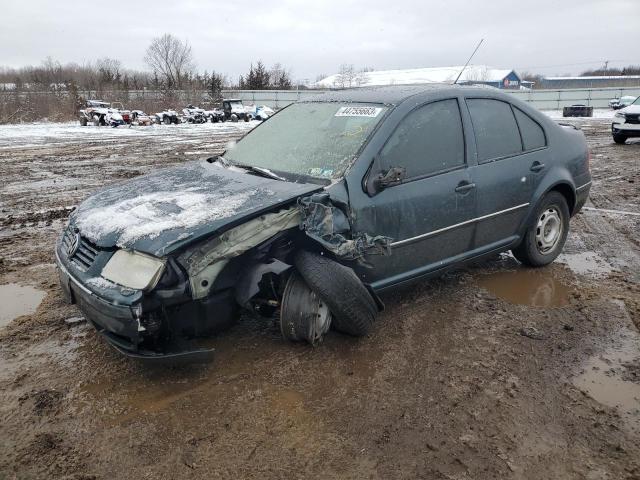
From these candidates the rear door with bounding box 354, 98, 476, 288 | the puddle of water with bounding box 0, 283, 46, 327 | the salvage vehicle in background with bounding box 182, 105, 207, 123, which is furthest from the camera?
the salvage vehicle in background with bounding box 182, 105, 207, 123

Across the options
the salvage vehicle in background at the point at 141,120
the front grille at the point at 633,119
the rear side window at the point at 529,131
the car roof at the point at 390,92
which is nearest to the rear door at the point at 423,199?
the car roof at the point at 390,92

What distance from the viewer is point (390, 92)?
12.8ft

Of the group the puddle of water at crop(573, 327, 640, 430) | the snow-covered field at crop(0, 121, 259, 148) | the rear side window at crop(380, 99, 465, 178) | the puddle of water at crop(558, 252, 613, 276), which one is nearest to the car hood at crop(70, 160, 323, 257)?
the rear side window at crop(380, 99, 465, 178)

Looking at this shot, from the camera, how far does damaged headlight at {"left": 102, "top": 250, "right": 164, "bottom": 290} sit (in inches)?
103

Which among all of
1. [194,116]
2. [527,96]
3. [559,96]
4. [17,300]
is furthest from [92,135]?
[559,96]

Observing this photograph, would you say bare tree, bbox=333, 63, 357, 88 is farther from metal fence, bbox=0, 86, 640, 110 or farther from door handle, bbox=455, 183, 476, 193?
door handle, bbox=455, 183, 476, 193

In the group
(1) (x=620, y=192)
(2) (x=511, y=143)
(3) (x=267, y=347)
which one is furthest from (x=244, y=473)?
(1) (x=620, y=192)

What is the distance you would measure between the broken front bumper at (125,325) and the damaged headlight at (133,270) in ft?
0.38

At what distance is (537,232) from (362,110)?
2147mm

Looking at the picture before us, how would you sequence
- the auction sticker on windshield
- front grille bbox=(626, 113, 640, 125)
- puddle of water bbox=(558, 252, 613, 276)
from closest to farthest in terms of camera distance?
the auction sticker on windshield < puddle of water bbox=(558, 252, 613, 276) < front grille bbox=(626, 113, 640, 125)

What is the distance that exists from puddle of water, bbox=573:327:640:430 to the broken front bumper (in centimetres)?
223

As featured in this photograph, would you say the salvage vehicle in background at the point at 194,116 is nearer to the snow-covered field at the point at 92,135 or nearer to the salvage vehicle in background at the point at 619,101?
the snow-covered field at the point at 92,135

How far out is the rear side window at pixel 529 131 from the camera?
432 cm

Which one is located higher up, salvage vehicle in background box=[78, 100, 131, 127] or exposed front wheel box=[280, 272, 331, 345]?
salvage vehicle in background box=[78, 100, 131, 127]
